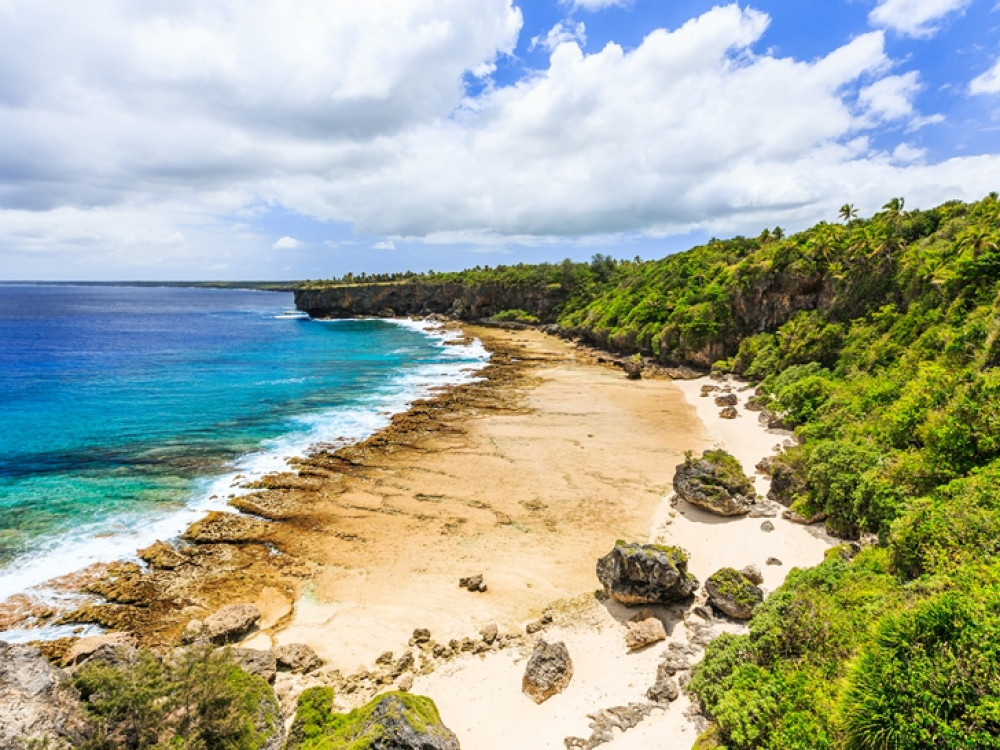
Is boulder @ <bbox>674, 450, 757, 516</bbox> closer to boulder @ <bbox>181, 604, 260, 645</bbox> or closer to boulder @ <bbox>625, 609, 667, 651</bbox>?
boulder @ <bbox>625, 609, 667, 651</bbox>

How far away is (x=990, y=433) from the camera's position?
17375mm

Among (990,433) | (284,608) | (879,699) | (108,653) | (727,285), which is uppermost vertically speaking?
(727,285)

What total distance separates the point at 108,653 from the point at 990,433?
1198 inches

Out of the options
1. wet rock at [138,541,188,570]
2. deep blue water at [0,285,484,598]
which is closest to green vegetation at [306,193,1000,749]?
wet rock at [138,541,188,570]

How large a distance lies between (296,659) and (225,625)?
3.82m

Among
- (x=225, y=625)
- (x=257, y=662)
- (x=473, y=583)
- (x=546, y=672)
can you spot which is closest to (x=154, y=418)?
(x=225, y=625)

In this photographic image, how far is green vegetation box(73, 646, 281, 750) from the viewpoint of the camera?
1095 cm

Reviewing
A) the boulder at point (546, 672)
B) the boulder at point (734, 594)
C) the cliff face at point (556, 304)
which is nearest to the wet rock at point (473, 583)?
the boulder at point (546, 672)

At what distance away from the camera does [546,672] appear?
14.8m

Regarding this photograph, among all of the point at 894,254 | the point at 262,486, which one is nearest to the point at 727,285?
the point at 894,254

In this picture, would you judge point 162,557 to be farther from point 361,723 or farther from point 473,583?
point 361,723

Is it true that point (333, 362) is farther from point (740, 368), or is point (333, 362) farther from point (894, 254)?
point (894, 254)

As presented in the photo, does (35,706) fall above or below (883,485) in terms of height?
below

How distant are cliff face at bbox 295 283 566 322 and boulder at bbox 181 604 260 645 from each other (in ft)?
344
